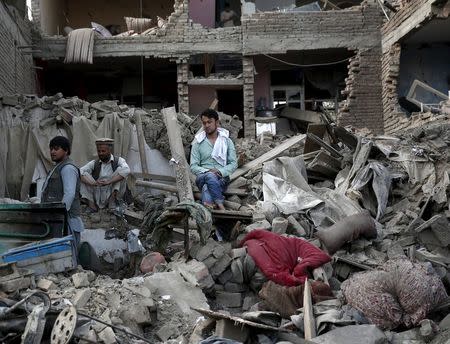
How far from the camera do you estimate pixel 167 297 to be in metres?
5.62

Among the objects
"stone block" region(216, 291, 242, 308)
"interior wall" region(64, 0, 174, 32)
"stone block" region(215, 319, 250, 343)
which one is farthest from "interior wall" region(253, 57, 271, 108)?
"stone block" region(215, 319, 250, 343)

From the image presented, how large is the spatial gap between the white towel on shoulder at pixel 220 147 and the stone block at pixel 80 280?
9.39ft

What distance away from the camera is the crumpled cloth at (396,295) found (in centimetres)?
527

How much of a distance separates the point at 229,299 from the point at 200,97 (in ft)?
43.5

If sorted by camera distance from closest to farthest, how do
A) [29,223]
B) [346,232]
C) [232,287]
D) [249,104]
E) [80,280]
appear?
[80,280]
[29,223]
[232,287]
[346,232]
[249,104]

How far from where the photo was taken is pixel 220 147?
315 inches

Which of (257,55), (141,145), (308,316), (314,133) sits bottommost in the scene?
(308,316)

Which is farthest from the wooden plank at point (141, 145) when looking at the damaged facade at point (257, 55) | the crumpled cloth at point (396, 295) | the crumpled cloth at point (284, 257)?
the damaged facade at point (257, 55)

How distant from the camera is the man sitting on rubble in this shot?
7660 millimetres

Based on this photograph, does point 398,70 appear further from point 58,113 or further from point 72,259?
point 72,259

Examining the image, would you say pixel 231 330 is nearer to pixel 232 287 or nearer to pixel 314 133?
pixel 232 287

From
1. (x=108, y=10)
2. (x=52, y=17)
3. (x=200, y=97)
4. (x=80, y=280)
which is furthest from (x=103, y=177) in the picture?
(x=108, y=10)

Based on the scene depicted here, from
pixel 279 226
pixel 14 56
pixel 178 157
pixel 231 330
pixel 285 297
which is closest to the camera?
pixel 231 330

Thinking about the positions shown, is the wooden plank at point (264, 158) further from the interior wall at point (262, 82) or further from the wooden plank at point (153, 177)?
the interior wall at point (262, 82)
